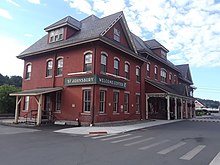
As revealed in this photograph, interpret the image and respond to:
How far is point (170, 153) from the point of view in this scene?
340 inches

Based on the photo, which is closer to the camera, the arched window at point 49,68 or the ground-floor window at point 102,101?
the ground-floor window at point 102,101

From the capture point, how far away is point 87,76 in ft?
62.3

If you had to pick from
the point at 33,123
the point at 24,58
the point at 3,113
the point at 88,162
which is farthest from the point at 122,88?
the point at 3,113

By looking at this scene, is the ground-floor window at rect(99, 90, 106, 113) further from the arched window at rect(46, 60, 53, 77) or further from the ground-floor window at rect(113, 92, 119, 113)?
the arched window at rect(46, 60, 53, 77)

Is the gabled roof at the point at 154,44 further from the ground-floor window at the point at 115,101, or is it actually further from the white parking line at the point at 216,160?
the white parking line at the point at 216,160

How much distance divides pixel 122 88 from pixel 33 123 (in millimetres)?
8822

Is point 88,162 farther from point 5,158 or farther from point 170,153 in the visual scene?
point 170,153

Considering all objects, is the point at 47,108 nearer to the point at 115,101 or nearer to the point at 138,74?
the point at 115,101

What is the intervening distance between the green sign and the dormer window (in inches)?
199

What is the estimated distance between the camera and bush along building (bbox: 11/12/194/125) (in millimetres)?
19344

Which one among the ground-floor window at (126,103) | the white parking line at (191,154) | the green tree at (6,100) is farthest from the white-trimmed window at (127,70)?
the green tree at (6,100)

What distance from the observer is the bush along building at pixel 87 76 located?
1934 cm

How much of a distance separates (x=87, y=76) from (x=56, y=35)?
709 centimetres

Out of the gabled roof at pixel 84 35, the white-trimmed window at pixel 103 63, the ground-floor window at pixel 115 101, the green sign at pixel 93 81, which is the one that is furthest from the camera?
the ground-floor window at pixel 115 101
